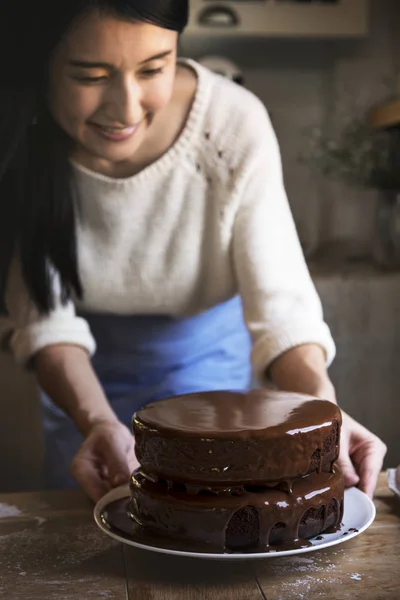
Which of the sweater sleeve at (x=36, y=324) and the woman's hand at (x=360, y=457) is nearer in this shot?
the woman's hand at (x=360, y=457)

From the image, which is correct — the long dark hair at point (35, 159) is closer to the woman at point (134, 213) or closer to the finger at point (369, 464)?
the woman at point (134, 213)

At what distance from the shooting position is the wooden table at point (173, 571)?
2.07 feet

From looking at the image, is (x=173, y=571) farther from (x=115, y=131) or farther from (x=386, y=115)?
(x=386, y=115)

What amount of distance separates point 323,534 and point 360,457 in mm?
165

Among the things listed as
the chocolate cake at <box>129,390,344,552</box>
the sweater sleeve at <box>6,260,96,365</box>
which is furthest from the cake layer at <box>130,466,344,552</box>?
the sweater sleeve at <box>6,260,96,365</box>

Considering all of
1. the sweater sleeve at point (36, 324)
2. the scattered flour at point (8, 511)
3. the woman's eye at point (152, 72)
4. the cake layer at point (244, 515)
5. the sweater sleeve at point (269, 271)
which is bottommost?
the scattered flour at point (8, 511)

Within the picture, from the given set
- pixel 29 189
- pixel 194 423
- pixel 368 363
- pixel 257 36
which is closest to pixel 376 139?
pixel 257 36

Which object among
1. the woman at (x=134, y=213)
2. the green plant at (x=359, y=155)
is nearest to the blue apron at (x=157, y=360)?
the woman at (x=134, y=213)

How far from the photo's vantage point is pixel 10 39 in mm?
1172

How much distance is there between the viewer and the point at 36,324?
1.17 m

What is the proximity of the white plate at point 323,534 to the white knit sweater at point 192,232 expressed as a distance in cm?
34

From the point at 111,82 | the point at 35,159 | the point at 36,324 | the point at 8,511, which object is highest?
the point at 111,82

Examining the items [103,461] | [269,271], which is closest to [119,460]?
[103,461]

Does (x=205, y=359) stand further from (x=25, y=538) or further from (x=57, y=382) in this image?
(x=25, y=538)
